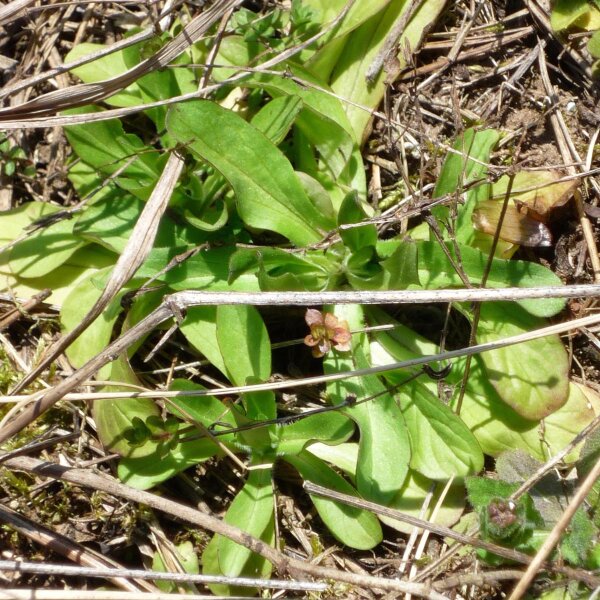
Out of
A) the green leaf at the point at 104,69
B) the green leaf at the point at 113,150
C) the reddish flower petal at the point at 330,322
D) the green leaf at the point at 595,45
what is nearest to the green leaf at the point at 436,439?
the reddish flower petal at the point at 330,322

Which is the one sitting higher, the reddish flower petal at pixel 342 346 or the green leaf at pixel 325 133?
the green leaf at pixel 325 133

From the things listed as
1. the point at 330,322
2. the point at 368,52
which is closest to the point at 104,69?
the point at 368,52

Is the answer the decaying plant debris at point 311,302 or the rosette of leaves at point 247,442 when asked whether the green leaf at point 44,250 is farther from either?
the rosette of leaves at point 247,442

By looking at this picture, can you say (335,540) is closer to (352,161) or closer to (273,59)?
(352,161)

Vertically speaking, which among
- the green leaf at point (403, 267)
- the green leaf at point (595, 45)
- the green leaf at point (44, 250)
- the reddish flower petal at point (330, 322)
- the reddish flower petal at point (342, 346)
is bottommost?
the reddish flower petal at point (342, 346)

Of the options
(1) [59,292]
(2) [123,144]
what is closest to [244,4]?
(2) [123,144]

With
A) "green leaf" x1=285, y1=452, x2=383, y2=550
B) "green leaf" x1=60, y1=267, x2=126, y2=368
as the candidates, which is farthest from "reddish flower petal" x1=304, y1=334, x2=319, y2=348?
"green leaf" x1=60, y1=267, x2=126, y2=368
